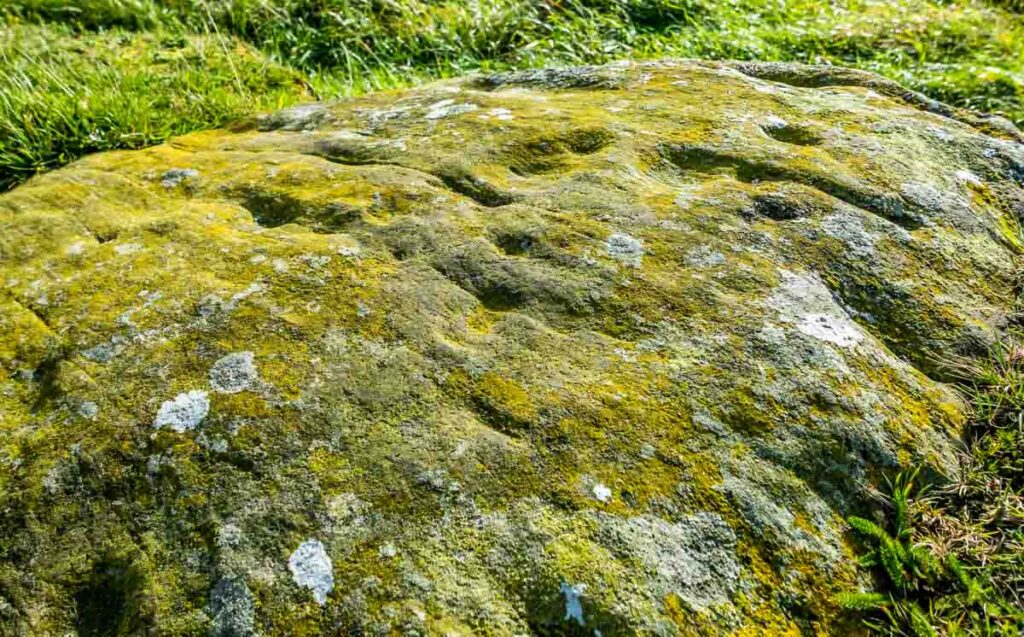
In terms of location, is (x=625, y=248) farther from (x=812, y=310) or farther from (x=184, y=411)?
(x=184, y=411)

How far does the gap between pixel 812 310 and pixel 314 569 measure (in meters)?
2.04

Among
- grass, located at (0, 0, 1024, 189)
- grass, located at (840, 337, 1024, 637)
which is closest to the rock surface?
grass, located at (840, 337, 1024, 637)

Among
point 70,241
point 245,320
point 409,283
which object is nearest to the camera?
point 245,320

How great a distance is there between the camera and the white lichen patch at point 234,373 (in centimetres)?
227

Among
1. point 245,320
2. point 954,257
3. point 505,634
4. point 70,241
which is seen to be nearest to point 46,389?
point 245,320

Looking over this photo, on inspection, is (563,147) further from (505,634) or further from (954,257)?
(505,634)

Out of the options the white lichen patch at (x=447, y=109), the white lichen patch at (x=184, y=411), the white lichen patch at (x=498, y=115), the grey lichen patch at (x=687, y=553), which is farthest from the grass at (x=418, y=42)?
the grey lichen patch at (x=687, y=553)

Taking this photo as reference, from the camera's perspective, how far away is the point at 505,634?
1.77 meters

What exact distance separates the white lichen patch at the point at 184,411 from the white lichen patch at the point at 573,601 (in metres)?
1.27

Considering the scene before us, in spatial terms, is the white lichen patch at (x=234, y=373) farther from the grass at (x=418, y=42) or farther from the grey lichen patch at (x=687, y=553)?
the grass at (x=418, y=42)

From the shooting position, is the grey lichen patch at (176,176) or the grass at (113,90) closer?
the grey lichen patch at (176,176)

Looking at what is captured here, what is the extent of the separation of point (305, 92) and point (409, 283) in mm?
4085

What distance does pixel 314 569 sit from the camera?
185 centimetres

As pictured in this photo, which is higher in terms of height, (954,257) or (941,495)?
(954,257)
